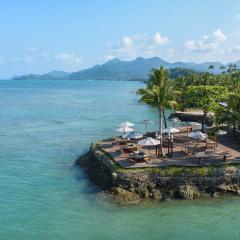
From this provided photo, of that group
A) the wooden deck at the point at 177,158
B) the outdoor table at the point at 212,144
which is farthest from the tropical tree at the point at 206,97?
the outdoor table at the point at 212,144

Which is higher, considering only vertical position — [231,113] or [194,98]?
[194,98]

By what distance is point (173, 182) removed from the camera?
34.0 m

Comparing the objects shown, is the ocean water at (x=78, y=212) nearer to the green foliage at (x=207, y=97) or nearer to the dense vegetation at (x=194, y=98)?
the dense vegetation at (x=194, y=98)

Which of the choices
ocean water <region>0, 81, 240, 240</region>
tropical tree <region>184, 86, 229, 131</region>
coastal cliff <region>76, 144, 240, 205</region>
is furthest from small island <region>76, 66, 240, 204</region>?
tropical tree <region>184, 86, 229, 131</region>

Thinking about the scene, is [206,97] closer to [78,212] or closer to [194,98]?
[194,98]

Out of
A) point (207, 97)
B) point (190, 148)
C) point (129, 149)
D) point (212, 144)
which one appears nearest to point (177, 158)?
point (190, 148)

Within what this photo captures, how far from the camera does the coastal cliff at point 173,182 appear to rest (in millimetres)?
33562

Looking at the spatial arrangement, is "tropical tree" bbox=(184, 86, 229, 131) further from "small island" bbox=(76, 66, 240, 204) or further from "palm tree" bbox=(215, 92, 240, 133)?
"palm tree" bbox=(215, 92, 240, 133)

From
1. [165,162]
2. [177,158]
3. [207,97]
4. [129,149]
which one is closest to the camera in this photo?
[165,162]

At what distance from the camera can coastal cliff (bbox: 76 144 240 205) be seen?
110 ft

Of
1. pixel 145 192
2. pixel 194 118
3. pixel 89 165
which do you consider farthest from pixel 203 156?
pixel 194 118

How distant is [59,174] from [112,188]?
8.81 metres

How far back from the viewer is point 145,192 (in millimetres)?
33531

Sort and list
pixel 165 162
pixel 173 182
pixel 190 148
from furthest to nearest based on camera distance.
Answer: pixel 190 148
pixel 165 162
pixel 173 182
